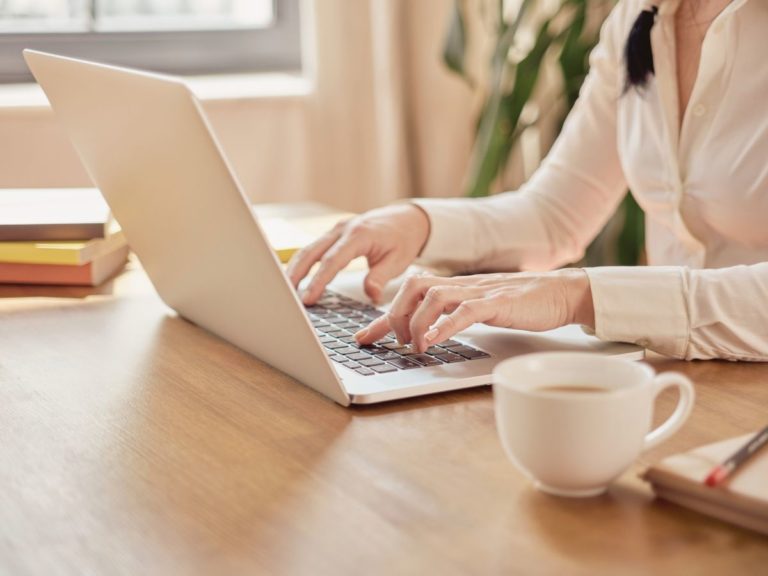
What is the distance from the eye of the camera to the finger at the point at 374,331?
97 centimetres

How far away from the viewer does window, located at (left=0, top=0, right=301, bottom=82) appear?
2.81 metres

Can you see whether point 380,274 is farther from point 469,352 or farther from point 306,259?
point 469,352

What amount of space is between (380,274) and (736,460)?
0.63 meters

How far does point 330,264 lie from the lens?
3.93ft

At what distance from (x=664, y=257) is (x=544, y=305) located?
1.75ft

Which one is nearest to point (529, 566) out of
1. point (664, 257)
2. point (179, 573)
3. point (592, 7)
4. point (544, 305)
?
point (179, 573)

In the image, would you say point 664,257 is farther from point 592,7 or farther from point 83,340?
point 592,7

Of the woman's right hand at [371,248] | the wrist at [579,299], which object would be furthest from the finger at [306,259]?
the wrist at [579,299]

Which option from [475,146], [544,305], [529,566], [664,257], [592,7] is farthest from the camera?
[475,146]

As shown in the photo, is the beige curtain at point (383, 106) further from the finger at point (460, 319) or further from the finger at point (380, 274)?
the finger at point (460, 319)

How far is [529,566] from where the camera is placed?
1.97ft

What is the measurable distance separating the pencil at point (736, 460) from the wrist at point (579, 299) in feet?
0.96

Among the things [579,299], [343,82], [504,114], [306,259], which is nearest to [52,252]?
[306,259]

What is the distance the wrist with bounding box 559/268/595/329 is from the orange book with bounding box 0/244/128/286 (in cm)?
61
